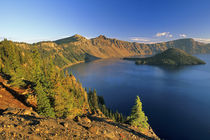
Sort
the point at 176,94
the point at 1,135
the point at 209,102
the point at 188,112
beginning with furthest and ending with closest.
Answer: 1. the point at 176,94
2. the point at 209,102
3. the point at 188,112
4. the point at 1,135

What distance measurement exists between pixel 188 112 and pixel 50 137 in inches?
3638

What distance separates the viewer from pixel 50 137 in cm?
1154

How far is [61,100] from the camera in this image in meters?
32.3

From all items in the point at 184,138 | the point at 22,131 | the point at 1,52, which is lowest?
the point at 184,138

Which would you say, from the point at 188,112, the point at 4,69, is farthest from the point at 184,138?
the point at 4,69

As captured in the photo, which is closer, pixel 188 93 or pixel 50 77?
pixel 50 77

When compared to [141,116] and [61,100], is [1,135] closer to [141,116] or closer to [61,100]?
[61,100]

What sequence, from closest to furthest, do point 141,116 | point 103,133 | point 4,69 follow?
point 103,133 < point 141,116 < point 4,69

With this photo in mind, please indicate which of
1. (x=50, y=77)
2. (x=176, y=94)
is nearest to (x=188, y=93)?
(x=176, y=94)

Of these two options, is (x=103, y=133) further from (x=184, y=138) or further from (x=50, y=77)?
(x=184, y=138)

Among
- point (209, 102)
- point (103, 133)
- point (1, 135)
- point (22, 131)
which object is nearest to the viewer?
point (1, 135)

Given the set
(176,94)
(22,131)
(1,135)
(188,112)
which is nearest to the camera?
(1,135)

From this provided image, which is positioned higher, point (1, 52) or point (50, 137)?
point (1, 52)

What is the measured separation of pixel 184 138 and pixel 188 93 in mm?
69305
